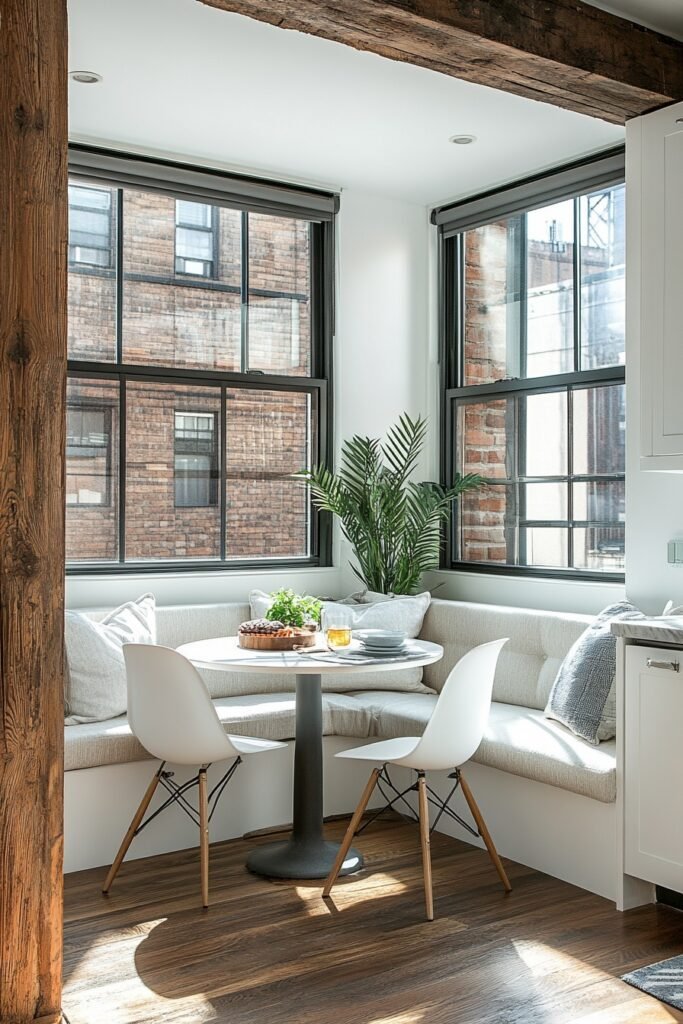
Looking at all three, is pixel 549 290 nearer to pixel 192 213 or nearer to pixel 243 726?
pixel 192 213

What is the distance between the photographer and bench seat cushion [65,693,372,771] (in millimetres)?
3695

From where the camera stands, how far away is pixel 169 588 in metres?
4.75

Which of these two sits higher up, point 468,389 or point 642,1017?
point 468,389

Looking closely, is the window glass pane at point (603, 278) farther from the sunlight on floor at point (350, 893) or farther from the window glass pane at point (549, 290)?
the sunlight on floor at point (350, 893)

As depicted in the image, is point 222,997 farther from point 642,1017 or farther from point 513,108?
point 513,108

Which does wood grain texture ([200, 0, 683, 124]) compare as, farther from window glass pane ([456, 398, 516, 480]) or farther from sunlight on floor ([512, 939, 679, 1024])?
sunlight on floor ([512, 939, 679, 1024])

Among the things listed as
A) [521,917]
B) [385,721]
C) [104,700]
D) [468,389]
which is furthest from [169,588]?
[521,917]

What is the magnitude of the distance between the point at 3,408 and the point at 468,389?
322cm

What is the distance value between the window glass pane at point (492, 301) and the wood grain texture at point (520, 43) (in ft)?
4.35

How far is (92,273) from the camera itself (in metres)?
4.65

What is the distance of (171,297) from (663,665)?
2.86 m

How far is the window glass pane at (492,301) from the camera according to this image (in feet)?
16.7

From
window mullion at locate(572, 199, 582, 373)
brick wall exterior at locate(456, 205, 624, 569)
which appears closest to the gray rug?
brick wall exterior at locate(456, 205, 624, 569)

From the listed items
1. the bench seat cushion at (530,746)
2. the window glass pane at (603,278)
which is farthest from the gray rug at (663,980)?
the window glass pane at (603,278)
